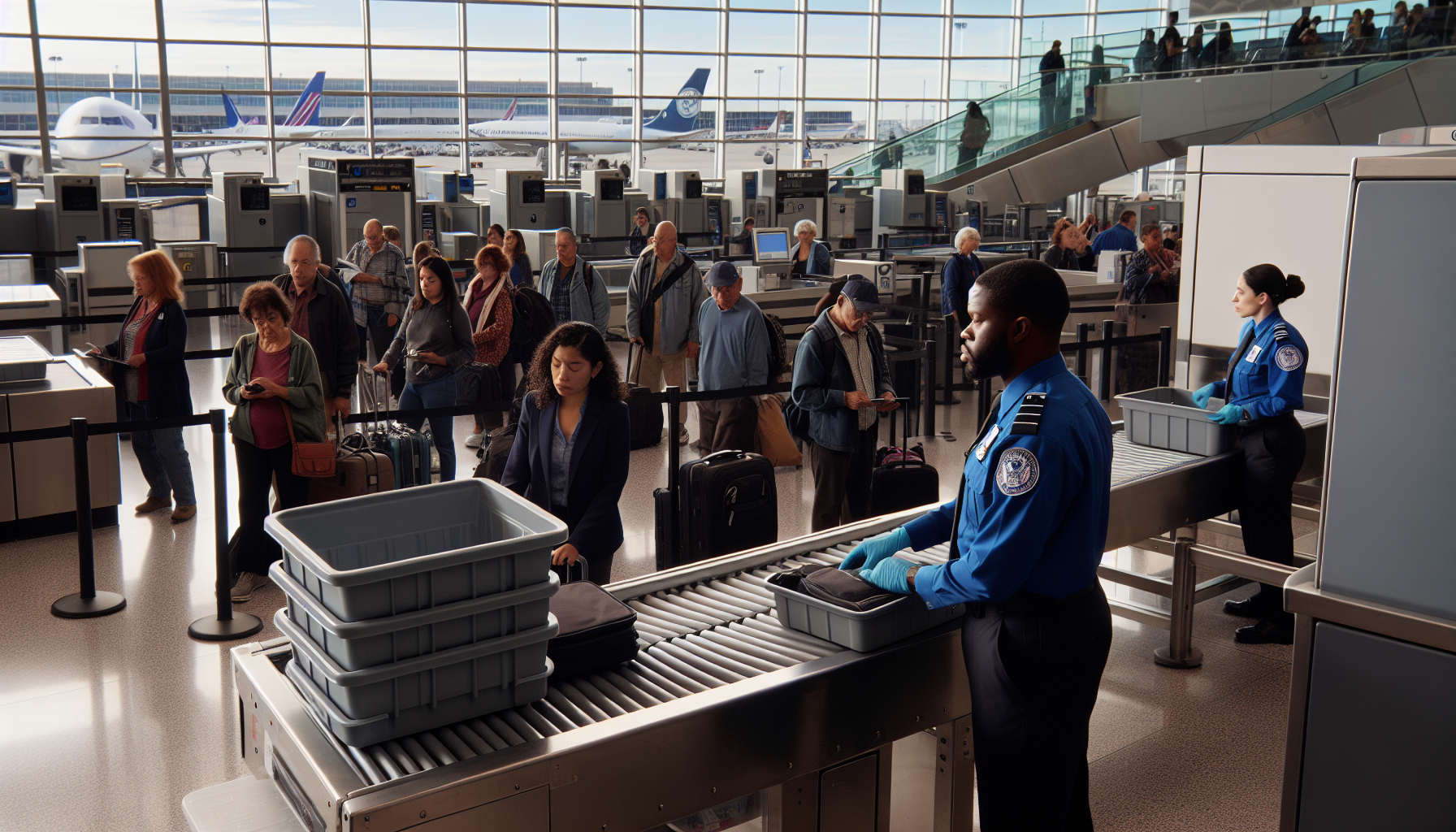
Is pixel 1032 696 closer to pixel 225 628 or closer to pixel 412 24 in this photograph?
pixel 225 628

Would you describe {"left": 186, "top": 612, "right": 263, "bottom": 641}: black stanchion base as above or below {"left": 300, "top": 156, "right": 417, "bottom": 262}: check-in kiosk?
below

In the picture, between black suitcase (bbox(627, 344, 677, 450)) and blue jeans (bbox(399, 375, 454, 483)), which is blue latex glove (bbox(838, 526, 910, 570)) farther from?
black suitcase (bbox(627, 344, 677, 450))

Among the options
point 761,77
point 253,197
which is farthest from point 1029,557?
point 761,77

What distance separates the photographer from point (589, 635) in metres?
2.63

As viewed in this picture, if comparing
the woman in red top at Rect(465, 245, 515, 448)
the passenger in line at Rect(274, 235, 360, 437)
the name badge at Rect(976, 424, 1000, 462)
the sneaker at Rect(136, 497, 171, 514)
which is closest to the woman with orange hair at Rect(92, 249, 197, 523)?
the sneaker at Rect(136, 497, 171, 514)

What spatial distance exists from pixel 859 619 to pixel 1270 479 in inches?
117

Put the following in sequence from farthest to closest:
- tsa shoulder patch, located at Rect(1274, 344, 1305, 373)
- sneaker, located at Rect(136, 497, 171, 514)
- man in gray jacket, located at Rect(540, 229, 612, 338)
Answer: man in gray jacket, located at Rect(540, 229, 612, 338), sneaker, located at Rect(136, 497, 171, 514), tsa shoulder patch, located at Rect(1274, 344, 1305, 373)

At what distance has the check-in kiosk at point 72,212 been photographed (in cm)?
1184

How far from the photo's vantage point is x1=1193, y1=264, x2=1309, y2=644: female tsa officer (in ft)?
16.0

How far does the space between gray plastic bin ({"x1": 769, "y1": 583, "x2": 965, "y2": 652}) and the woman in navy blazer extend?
38.8 inches

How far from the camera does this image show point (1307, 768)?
7.26ft

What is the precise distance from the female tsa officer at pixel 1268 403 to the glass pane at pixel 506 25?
17.3m

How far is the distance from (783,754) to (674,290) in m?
5.78

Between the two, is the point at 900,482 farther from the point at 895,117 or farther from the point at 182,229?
the point at 895,117
